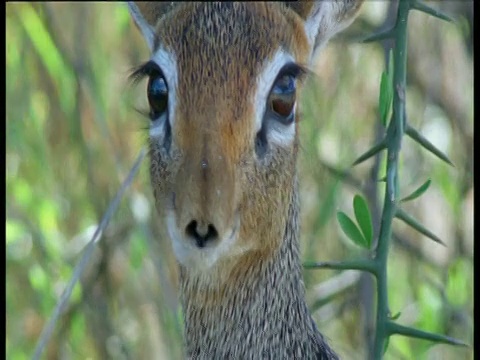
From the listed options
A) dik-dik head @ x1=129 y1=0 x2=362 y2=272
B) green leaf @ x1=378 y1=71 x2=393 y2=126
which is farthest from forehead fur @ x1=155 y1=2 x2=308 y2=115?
green leaf @ x1=378 y1=71 x2=393 y2=126

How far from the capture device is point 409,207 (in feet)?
9.17

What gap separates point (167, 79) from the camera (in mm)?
1396

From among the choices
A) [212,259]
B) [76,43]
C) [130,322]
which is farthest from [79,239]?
[212,259]

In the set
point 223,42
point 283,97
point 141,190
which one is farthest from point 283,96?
point 141,190

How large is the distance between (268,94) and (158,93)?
0.47 feet

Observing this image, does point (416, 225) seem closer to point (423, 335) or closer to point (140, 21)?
point (423, 335)

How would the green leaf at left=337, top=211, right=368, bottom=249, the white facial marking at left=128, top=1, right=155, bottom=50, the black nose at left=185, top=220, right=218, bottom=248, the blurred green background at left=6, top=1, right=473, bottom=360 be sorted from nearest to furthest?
the black nose at left=185, top=220, right=218, bottom=248 < the green leaf at left=337, top=211, right=368, bottom=249 < the white facial marking at left=128, top=1, right=155, bottom=50 < the blurred green background at left=6, top=1, right=473, bottom=360

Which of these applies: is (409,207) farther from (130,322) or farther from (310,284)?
(130,322)

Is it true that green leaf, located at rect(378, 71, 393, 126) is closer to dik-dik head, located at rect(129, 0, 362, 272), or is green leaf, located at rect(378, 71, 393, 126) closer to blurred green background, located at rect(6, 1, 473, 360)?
dik-dik head, located at rect(129, 0, 362, 272)

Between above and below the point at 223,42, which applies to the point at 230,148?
below

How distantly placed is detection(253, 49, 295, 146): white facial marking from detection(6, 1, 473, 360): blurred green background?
978 mm

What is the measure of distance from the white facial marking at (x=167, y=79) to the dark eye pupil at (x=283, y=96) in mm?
128

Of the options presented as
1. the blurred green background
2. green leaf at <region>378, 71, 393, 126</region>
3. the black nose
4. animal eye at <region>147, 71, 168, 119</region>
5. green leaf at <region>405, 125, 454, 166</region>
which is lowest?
the blurred green background

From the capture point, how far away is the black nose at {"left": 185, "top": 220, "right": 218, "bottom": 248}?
132cm
